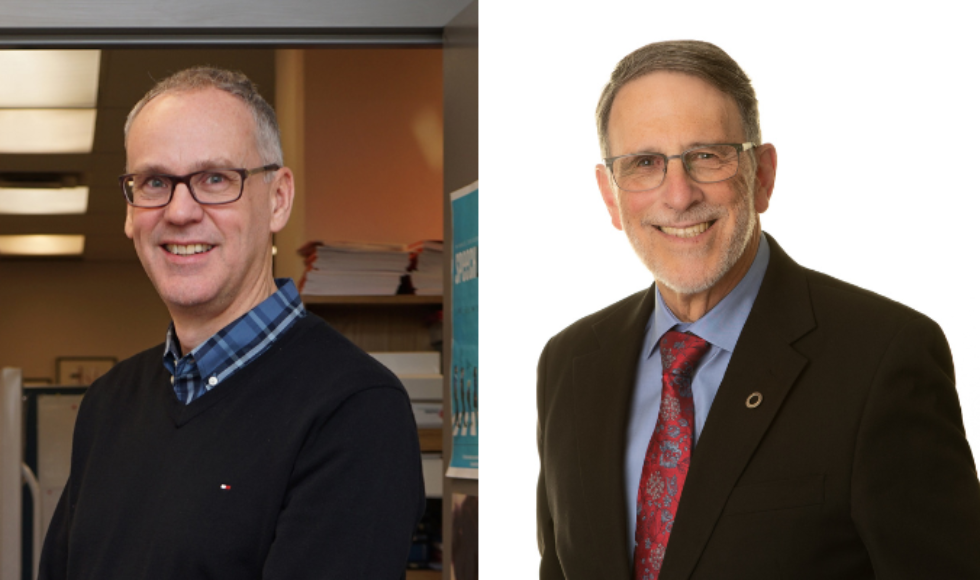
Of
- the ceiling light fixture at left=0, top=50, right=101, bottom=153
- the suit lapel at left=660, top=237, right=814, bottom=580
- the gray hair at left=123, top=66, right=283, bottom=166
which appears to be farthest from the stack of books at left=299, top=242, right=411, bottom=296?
the suit lapel at left=660, top=237, right=814, bottom=580

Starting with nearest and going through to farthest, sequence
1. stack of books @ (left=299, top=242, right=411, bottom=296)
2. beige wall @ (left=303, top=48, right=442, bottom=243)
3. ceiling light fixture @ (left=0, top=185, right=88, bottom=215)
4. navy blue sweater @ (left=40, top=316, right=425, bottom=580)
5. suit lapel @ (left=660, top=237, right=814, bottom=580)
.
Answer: navy blue sweater @ (left=40, top=316, right=425, bottom=580) → suit lapel @ (left=660, top=237, right=814, bottom=580) → stack of books @ (left=299, top=242, right=411, bottom=296) → beige wall @ (left=303, top=48, right=442, bottom=243) → ceiling light fixture @ (left=0, top=185, right=88, bottom=215)

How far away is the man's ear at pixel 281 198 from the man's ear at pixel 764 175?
0.67m

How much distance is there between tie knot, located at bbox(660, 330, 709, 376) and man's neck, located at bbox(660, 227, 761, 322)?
0.03m

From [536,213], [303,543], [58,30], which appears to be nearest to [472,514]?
[536,213]

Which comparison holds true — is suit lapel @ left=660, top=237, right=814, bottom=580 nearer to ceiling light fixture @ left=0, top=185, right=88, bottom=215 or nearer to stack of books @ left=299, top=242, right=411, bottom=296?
stack of books @ left=299, top=242, right=411, bottom=296

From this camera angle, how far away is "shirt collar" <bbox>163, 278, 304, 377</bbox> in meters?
1.38

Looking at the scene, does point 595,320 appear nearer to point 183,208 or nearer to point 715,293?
point 715,293

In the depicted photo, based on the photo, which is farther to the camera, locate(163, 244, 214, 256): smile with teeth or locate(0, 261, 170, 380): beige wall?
locate(0, 261, 170, 380): beige wall

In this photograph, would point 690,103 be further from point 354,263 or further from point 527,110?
point 354,263

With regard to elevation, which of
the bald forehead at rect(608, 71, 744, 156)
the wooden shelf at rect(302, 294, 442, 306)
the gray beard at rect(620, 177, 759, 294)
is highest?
the bald forehead at rect(608, 71, 744, 156)

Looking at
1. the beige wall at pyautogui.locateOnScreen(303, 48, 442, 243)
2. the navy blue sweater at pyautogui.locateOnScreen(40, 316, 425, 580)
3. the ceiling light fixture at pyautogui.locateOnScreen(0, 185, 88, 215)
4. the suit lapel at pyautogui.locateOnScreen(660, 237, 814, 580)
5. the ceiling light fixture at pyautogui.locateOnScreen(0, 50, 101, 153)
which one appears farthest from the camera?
the ceiling light fixture at pyautogui.locateOnScreen(0, 185, 88, 215)

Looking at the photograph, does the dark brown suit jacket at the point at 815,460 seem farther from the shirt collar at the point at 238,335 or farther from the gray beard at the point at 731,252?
the shirt collar at the point at 238,335

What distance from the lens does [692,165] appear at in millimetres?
1379

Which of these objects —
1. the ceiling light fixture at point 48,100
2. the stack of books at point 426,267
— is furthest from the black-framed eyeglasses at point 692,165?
the ceiling light fixture at point 48,100
